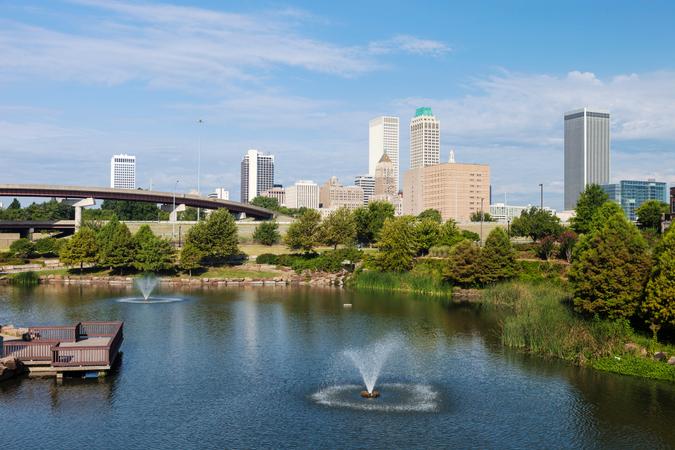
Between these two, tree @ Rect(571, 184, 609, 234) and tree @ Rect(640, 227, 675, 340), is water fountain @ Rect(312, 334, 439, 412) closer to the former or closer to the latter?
tree @ Rect(640, 227, 675, 340)

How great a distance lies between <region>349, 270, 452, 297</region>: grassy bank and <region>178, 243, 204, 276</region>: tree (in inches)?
870

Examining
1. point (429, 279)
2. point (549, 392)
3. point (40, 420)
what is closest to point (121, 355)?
point (40, 420)

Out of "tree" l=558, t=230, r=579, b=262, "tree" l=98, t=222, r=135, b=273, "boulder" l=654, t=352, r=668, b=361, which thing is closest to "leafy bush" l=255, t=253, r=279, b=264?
"tree" l=98, t=222, r=135, b=273

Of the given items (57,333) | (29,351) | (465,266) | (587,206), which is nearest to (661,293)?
(465,266)

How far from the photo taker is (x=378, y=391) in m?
33.2

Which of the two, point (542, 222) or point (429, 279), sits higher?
point (542, 222)

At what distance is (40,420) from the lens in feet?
92.4

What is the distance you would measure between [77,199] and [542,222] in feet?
292

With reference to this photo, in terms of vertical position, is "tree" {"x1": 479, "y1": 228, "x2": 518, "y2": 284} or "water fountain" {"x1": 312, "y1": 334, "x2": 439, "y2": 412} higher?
"tree" {"x1": 479, "y1": 228, "x2": 518, "y2": 284}

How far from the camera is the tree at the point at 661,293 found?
37531 mm

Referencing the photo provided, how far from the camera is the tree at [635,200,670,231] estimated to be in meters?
96.1

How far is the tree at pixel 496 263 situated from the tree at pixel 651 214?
34.8m

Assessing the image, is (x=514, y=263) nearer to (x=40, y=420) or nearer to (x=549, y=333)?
(x=549, y=333)

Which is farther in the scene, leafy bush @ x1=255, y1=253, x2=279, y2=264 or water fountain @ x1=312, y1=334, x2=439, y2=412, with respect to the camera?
leafy bush @ x1=255, y1=253, x2=279, y2=264
